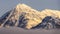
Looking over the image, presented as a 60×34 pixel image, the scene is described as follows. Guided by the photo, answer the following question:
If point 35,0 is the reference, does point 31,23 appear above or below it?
below

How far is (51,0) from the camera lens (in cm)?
285

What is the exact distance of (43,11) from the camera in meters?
2.82

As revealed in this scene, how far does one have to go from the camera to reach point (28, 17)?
2832mm

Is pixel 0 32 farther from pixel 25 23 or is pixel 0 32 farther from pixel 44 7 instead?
pixel 44 7

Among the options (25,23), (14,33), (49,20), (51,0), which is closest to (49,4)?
(51,0)

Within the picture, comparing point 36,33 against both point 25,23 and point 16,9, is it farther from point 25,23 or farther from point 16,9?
point 16,9

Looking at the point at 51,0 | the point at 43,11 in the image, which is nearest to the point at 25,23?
the point at 43,11

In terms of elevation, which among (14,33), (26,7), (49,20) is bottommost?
(14,33)

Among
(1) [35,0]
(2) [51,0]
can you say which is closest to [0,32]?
(1) [35,0]

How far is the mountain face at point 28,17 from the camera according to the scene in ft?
9.21

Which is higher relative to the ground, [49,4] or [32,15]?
[49,4]

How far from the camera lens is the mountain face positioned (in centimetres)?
281

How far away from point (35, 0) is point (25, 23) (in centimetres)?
38

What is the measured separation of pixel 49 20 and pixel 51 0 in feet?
1.01
